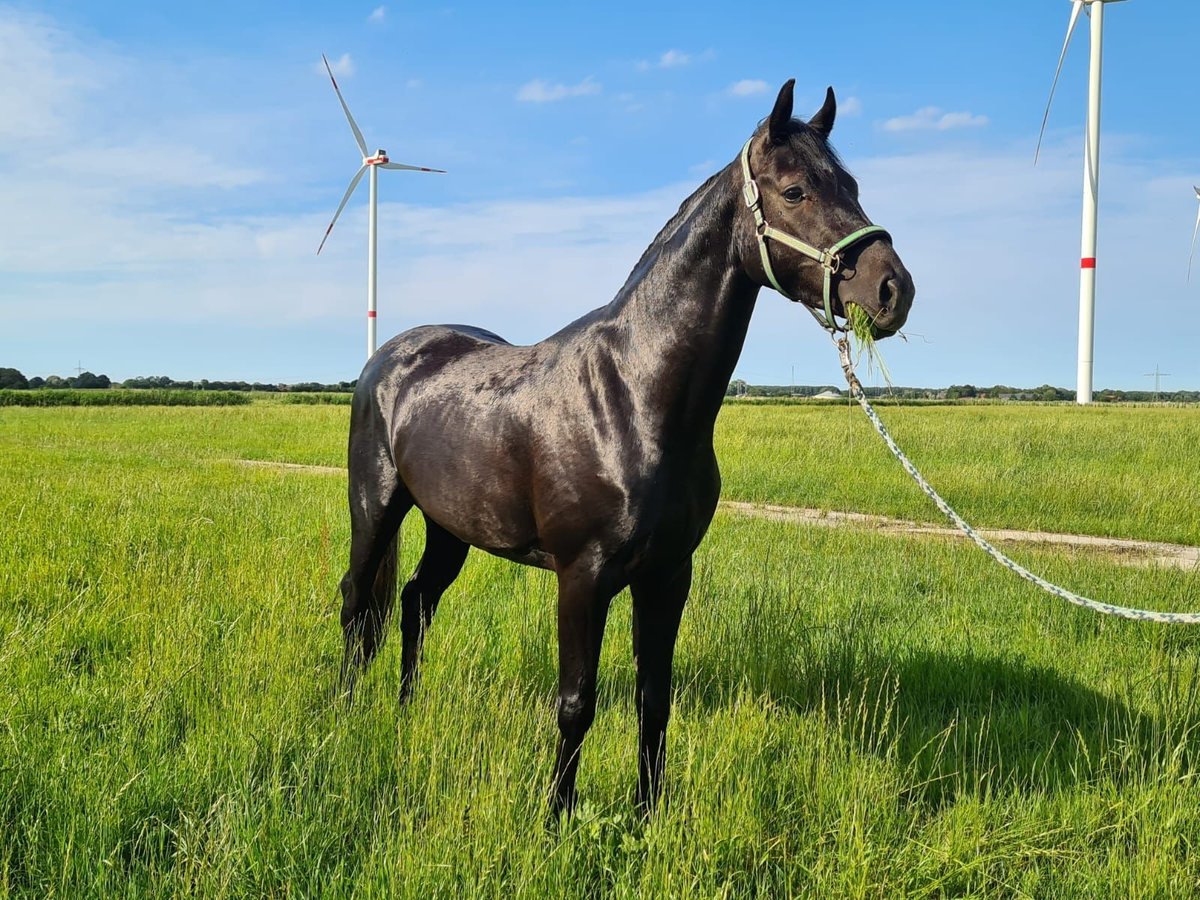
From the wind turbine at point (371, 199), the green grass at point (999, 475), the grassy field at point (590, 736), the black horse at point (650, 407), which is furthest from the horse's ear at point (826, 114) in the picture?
the wind turbine at point (371, 199)

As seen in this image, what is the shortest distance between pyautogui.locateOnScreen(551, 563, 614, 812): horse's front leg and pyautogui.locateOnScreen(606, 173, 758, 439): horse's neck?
635 millimetres

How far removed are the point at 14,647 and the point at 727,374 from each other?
3.97 metres

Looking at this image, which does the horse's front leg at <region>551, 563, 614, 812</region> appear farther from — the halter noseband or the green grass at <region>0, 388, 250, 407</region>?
the green grass at <region>0, 388, 250, 407</region>

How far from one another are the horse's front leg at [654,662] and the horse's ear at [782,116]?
156 cm

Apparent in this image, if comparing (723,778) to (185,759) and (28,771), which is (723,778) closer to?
(185,759)

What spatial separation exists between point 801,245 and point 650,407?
2.45ft

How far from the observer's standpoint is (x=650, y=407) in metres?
2.98

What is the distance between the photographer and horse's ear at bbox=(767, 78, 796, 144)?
2.69 meters

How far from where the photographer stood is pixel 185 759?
334cm

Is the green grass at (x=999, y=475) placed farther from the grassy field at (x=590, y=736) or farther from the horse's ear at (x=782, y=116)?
the horse's ear at (x=782, y=116)

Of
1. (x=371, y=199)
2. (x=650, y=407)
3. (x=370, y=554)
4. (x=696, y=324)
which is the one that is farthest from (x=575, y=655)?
(x=371, y=199)

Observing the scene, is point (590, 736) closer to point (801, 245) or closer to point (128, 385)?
point (801, 245)

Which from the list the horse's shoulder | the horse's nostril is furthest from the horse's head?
the horse's shoulder

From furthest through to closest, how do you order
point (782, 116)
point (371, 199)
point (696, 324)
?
point (371, 199) < point (696, 324) < point (782, 116)
